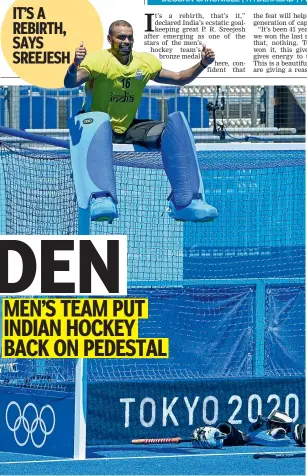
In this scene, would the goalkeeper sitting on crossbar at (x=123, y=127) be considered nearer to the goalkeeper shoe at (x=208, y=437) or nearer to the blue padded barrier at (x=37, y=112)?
the goalkeeper shoe at (x=208, y=437)

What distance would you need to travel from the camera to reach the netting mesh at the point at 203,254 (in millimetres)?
13828

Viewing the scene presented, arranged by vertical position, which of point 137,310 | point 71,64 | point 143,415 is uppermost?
point 71,64

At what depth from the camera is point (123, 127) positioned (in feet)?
41.5

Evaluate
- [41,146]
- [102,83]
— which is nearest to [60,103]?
[41,146]

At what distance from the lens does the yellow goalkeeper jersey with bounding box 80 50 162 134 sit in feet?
40.9

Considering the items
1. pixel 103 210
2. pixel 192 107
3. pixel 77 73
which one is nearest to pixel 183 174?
pixel 103 210

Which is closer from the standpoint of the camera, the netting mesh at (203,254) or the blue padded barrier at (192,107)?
the netting mesh at (203,254)

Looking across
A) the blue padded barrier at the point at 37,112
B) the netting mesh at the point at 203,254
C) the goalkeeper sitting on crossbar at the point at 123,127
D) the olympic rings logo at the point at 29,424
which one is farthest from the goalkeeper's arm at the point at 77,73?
the olympic rings logo at the point at 29,424

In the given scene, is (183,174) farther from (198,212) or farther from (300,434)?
(300,434)

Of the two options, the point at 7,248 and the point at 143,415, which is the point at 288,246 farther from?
the point at 7,248

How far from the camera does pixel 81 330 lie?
42.4ft

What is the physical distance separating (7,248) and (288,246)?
3.44 metres

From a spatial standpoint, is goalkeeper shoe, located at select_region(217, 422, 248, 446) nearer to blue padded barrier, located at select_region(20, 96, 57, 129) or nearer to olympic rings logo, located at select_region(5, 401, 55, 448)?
olympic rings logo, located at select_region(5, 401, 55, 448)

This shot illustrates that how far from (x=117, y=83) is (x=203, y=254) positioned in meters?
2.67
